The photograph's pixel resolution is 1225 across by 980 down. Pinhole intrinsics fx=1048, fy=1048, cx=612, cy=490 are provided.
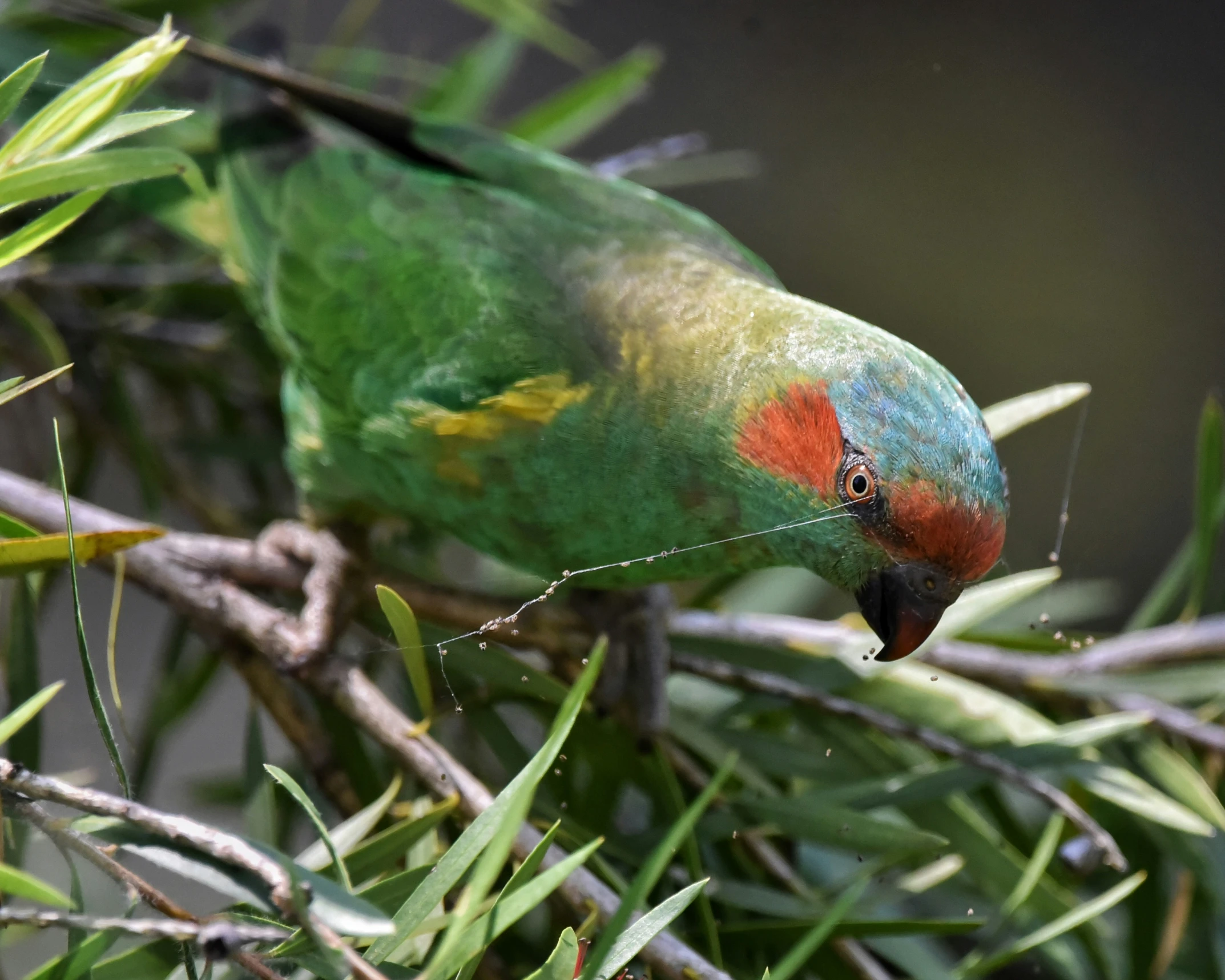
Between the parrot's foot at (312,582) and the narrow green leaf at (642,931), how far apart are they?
2.01 feet

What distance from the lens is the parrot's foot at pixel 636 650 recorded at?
1.37m

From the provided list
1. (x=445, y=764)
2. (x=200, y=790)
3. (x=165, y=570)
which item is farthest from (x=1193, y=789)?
(x=200, y=790)

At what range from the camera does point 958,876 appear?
1394mm

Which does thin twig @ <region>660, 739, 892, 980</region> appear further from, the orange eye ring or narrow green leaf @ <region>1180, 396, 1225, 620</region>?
narrow green leaf @ <region>1180, 396, 1225, 620</region>

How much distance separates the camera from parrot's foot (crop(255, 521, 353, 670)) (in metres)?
1.27

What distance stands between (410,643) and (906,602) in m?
0.45

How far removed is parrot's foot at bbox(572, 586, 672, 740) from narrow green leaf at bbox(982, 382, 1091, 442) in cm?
51

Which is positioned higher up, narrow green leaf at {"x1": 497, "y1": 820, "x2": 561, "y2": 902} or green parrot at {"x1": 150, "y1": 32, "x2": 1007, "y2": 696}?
green parrot at {"x1": 150, "y1": 32, "x2": 1007, "y2": 696}

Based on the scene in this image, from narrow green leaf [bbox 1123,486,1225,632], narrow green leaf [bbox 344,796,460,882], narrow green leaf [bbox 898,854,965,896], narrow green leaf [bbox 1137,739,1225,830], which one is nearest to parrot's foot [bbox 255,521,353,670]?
narrow green leaf [bbox 344,796,460,882]

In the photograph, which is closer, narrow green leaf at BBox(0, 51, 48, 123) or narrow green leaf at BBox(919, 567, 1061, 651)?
narrow green leaf at BBox(0, 51, 48, 123)

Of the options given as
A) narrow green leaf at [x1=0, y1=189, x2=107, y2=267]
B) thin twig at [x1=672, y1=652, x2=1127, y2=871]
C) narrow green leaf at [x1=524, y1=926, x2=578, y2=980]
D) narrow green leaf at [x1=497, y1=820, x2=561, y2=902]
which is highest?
narrow green leaf at [x1=0, y1=189, x2=107, y2=267]

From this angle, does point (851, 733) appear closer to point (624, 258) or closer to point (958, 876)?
point (958, 876)

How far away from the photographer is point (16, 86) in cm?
84

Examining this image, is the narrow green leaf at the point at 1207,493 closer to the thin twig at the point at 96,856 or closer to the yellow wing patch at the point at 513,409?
the yellow wing patch at the point at 513,409
